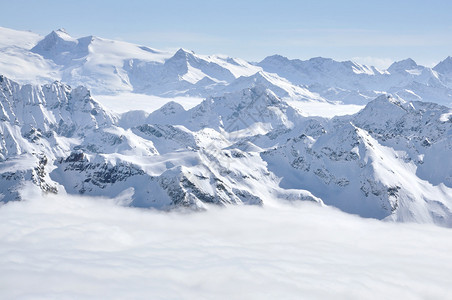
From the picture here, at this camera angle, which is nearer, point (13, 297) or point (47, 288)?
point (13, 297)

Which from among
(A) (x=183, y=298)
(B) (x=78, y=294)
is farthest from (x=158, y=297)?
(B) (x=78, y=294)

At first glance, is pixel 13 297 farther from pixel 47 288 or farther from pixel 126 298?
pixel 126 298

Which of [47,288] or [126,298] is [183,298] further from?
[47,288]

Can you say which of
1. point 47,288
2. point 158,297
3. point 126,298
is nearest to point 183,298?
point 158,297

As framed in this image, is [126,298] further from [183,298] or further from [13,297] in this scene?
[13,297]

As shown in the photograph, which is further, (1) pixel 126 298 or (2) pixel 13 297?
(1) pixel 126 298

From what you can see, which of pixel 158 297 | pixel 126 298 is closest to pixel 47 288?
pixel 126 298

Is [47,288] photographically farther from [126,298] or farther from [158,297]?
[158,297]
